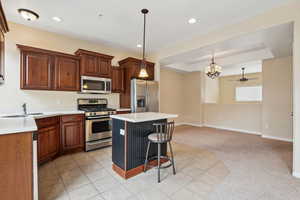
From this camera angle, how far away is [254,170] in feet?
8.38

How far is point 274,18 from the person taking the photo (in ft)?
8.21

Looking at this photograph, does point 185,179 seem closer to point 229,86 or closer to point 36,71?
point 36,71

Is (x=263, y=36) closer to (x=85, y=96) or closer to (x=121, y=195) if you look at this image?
(x=121, y=195)

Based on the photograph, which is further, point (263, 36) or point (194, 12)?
point (263, 36)

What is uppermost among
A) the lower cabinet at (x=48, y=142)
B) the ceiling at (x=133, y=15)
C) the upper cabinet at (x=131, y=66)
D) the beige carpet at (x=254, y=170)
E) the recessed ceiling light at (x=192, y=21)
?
the ceiling at (x=133, y=15)

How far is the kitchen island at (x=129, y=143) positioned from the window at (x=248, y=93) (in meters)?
8.29

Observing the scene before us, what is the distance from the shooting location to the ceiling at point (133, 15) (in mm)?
2430

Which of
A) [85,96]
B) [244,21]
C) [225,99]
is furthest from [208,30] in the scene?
[225,99]

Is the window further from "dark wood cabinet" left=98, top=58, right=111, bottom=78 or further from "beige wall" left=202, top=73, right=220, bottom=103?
"dark wood cabinet" left=98, top=58, right=111, bottom=78

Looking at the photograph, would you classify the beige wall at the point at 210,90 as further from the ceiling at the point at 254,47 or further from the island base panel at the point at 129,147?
the island base panel at the point at 129,147

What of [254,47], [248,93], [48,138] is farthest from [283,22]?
[248,93]

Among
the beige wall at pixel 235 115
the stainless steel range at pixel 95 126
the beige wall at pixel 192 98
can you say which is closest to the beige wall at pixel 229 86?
the beige wall at pixel 235 115

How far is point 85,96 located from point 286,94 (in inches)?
239

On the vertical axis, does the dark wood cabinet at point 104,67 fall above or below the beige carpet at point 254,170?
above
